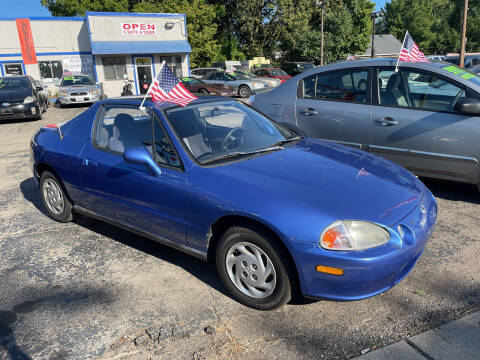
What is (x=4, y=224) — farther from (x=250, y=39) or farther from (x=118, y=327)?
(x=250, y=39)

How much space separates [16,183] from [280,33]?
42.7 m

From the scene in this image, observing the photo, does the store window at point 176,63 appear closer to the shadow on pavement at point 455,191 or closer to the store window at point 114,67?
the store window at point 114,67

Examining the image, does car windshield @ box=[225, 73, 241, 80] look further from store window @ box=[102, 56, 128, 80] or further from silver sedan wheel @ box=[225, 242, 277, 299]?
silver sedan wheel @ box=[225, 242, 277, 299]

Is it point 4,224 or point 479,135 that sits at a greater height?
point 479,135

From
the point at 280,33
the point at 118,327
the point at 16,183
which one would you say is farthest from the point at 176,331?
the point at 280,33

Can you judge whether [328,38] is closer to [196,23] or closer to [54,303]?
[196,23]

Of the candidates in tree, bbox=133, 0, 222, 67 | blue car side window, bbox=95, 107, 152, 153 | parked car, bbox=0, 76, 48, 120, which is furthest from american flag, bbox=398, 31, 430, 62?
tree, bbox=133, 0, 222, 67

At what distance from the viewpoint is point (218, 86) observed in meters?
20.2

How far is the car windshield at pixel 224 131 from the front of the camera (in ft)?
11.1

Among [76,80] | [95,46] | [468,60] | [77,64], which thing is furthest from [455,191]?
[77,64]

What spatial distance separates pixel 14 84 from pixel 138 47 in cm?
1368

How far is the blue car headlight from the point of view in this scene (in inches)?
98.7

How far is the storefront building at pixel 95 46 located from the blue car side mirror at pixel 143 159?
2406 centimetres

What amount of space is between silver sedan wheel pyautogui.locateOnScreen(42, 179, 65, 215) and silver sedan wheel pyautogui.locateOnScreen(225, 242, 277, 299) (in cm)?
246
